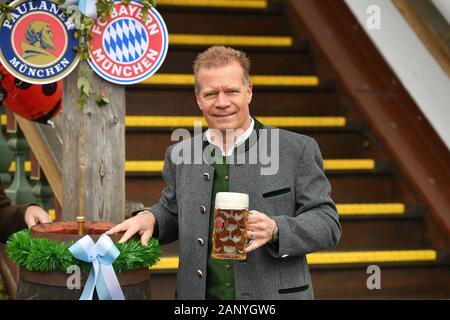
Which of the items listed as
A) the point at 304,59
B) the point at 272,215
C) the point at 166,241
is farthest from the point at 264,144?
the point at 304,59


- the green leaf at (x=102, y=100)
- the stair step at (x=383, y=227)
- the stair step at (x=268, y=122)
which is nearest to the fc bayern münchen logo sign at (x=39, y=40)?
the green leaf at (x=102, y=100)

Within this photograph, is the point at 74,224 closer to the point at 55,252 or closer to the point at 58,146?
the point at 55,252

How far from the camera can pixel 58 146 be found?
416 centimetres

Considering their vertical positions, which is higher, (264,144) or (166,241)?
(264,144)

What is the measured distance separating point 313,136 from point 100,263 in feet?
9.32

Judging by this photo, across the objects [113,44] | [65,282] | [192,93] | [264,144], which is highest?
[192,93]

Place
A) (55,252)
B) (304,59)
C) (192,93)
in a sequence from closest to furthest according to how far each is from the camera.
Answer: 1. (55,252)
2. (192,93)
3. (304,59)

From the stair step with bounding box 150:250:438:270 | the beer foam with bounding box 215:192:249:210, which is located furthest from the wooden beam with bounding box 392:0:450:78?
the beer foam with bounding box 215:192:249:210

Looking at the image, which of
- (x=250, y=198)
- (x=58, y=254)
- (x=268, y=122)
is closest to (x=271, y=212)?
(x=250, y=198)

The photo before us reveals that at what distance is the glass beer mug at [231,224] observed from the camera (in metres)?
2.40

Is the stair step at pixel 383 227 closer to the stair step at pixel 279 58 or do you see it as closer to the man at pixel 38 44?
the stair step at pixel 279 58

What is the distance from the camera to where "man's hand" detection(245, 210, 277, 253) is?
2426 millimetres

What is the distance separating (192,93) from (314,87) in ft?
2.45

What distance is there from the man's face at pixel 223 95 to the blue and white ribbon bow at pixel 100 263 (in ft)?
1.51
